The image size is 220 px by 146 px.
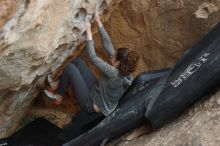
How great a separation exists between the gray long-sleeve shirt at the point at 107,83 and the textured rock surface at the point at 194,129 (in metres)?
0.47

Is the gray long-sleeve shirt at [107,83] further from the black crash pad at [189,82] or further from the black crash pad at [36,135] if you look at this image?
the black crash pad at [36,135]

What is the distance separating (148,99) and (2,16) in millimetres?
1391

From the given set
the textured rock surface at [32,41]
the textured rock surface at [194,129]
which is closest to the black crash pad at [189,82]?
the textured rock surface at [194,129]

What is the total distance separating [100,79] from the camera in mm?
4535

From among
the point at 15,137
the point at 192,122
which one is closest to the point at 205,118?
the point at 192,122

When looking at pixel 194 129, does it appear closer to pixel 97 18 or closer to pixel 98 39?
pixel 97 18

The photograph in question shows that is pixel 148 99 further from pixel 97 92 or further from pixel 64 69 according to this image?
pixel 64 69

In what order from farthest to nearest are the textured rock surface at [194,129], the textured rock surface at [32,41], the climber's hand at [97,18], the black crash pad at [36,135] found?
the black crash pad at [36,135] → the climber's hand at [97,18] → the textured rock surface at [194,129] → the textured rock surface at [32,41]

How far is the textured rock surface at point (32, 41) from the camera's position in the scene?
3541mm

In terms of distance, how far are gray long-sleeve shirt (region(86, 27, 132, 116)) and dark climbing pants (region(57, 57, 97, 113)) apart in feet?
0.38

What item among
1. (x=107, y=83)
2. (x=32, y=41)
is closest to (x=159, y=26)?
(x=107, y=83)

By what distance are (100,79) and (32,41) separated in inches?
37.4

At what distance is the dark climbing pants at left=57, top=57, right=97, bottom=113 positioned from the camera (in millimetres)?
4664

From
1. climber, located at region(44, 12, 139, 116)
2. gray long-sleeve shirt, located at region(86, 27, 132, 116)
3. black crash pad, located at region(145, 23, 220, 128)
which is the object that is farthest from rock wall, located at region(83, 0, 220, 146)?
black crash pad, located at region(145, 23, 220, 128)
